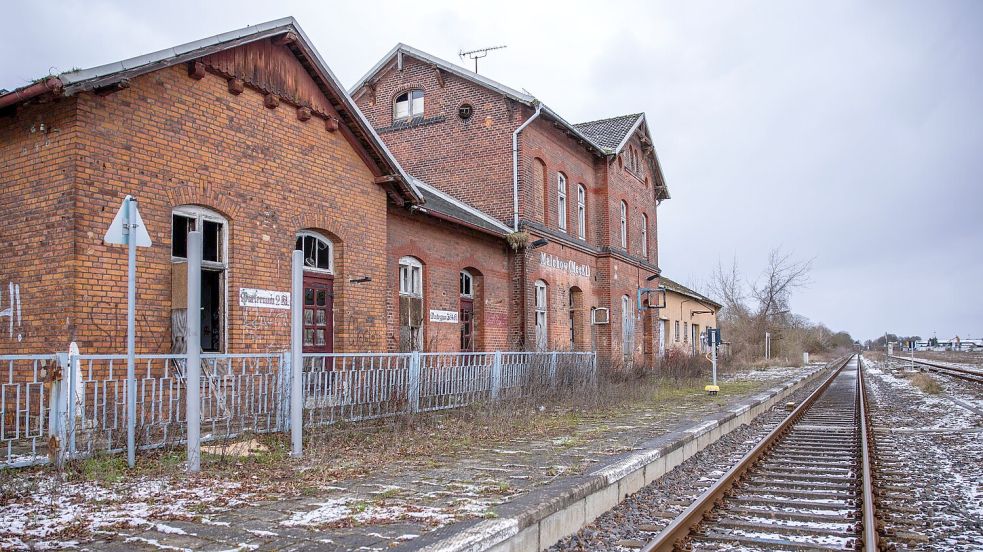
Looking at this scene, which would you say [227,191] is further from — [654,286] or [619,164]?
[654,286]

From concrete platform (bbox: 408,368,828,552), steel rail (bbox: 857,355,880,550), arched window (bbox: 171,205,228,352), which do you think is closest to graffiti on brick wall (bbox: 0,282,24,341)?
arched window (bbox: 171,205,228,352)

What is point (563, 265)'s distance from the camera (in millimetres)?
20703

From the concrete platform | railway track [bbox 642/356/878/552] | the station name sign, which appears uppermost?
the station name sign

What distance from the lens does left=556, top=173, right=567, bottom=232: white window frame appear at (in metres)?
20.7

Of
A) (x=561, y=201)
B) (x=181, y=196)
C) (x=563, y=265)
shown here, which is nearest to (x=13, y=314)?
(x=181, y=196)

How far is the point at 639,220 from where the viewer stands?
26.8 meters

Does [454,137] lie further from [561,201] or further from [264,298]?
[264,298]

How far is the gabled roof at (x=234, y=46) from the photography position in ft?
25.7

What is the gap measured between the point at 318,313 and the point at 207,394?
3.02 m

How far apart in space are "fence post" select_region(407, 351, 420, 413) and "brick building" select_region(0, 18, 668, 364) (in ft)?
5.67

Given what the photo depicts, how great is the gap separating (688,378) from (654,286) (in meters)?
5.36

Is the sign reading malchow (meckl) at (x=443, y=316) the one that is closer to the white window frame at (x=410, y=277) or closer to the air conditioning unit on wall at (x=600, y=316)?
the white window frame at (x=410, y=277)

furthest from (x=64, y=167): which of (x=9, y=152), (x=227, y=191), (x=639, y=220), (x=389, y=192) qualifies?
(x=639, y=220)

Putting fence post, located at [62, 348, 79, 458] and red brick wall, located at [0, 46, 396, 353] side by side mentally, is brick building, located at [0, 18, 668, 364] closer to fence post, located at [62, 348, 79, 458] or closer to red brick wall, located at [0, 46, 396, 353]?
red brick wall, located at [0, 46, 396, 353]
